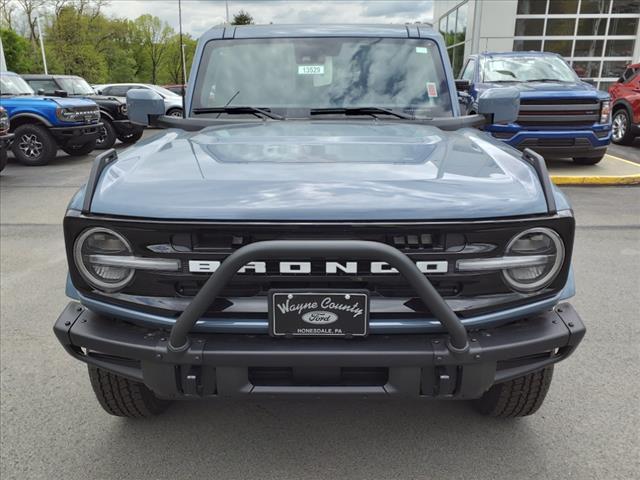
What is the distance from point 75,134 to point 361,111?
9.77 metres

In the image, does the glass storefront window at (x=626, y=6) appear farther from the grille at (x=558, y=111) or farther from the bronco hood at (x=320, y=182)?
the bronco hood at (x=320, y=182)

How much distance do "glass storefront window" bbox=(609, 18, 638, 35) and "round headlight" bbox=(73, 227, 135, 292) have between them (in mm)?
22738

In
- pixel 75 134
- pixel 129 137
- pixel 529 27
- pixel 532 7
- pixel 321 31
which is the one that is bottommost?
pixel 129 137

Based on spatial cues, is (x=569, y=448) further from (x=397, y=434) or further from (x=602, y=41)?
(x=602, y=41)

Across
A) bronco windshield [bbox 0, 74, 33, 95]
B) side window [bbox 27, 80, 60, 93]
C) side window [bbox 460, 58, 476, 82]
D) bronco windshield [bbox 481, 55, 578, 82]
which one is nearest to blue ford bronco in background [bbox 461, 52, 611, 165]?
bronco windshield [bbox 481, 55, 578, 82]

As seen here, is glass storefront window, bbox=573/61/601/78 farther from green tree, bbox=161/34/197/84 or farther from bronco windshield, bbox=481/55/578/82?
green tree, bbox=161/34/197/84

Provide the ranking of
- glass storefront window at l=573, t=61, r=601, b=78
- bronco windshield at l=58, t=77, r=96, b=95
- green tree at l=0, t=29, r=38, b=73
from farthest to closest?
green tree at l=0, t=29, r=38, b=73, glass storefront window at l=573, t=61, r=601, b=78, bronco windshield at l=58, t=77, r=96, b=95

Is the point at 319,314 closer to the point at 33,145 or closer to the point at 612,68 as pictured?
the point at 33,145

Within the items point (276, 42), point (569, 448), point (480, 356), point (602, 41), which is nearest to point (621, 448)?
point (569, 448)

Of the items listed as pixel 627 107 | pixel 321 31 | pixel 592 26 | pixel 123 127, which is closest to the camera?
pixel 321 31

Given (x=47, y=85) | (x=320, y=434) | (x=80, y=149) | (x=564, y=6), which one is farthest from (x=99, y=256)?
(x=564, y=6)

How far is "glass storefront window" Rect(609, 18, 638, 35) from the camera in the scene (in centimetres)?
2025

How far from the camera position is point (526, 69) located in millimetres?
9797

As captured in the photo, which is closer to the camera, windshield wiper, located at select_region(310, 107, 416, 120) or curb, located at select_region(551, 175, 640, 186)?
windshield wiper, located at select_region(310, 107, 416, 120)
